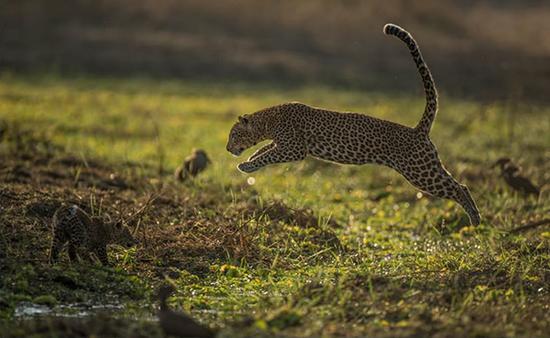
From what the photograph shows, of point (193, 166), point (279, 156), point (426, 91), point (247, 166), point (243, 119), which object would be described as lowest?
point (193, 166)

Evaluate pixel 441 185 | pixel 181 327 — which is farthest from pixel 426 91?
pixel 181 327

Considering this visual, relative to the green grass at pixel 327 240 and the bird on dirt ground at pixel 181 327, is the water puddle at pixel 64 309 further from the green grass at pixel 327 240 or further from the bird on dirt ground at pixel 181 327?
the bird on dirt ground at pixel 181 327

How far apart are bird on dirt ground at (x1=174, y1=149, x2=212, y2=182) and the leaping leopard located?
3453 mm

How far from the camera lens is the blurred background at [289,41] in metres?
30.4

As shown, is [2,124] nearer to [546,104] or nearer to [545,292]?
[545,292]

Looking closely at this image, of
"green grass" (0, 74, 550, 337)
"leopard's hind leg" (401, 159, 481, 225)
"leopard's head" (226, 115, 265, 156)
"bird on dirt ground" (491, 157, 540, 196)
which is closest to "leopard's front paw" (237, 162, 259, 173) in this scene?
"green grass" (0, 74, 550, 337)

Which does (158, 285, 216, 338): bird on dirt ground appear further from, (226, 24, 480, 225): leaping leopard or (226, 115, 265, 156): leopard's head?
(226, 115, 265, 156): leopard's head

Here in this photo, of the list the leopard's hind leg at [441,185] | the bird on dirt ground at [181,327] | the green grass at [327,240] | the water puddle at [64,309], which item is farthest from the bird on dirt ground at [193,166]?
the bird on dirt ground at [181,327]

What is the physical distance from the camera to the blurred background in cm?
3042

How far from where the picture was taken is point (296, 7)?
38094mm

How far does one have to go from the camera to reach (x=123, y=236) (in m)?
10.7

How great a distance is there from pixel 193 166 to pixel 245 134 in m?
3.30

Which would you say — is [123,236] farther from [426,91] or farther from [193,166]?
[193,166]

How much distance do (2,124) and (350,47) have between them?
1892 centimetres
